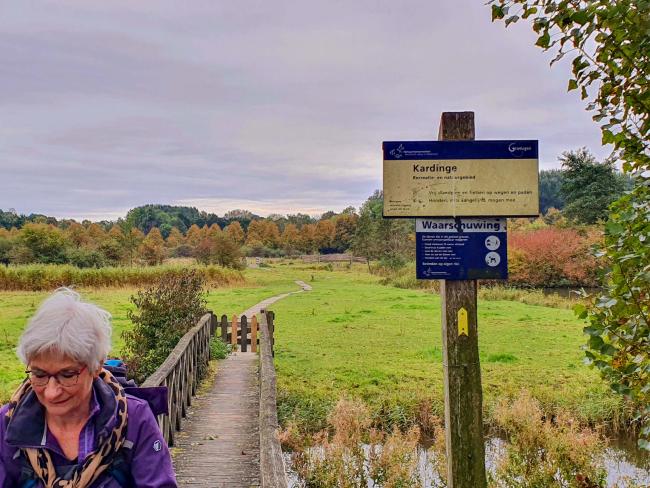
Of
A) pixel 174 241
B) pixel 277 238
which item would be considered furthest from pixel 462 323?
pixel 277 238

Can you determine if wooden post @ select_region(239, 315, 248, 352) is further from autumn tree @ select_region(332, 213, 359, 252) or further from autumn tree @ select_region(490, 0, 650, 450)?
autumn tree @ select_region(332, 213, 359, 252)

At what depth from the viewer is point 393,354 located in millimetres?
18125

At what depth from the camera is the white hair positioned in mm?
2188

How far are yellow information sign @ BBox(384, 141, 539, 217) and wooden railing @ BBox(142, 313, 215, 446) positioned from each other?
2.76 m

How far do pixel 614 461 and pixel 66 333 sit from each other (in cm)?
1059

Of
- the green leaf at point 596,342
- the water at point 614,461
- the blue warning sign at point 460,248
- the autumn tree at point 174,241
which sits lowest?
the water at point 614,461

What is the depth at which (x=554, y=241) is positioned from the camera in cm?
4131

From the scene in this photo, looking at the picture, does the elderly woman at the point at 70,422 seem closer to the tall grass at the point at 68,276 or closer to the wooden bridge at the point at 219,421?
the wooden bridge at the point at 219,421

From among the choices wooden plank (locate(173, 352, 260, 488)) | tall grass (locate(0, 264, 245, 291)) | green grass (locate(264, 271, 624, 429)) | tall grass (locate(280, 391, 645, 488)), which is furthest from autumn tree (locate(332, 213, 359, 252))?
tall grass (locate(280, 391, 645, 488))

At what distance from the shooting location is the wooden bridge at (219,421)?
591 cm

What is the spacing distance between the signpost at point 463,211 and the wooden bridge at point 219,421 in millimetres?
1614

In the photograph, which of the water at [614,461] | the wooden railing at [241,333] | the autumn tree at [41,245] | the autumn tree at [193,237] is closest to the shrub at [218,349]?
the wooden railing at [241,333]

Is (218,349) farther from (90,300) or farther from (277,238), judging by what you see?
(277,238)

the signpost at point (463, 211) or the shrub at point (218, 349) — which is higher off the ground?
the signpost at point (463, 211)
